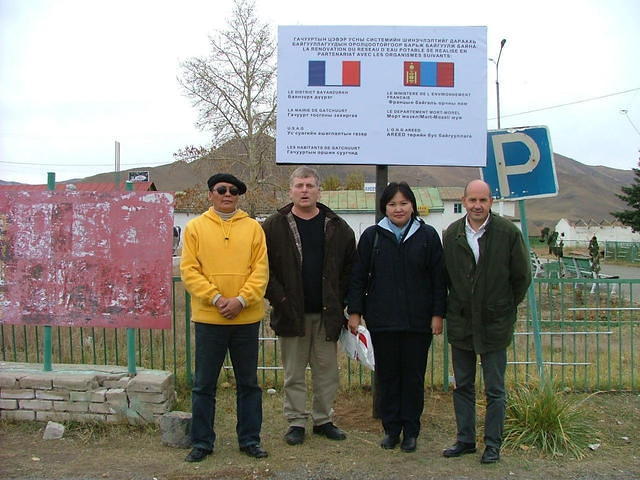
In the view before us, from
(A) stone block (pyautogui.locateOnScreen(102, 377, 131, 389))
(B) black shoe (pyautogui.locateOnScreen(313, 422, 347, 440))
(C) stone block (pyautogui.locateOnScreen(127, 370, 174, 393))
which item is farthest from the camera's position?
(A) stone block (pyautogui.locateOnScreen(102, 377, 131, 389))

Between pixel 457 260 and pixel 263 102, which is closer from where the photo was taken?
pixel 457 260

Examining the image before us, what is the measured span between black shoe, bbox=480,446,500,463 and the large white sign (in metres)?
2.20

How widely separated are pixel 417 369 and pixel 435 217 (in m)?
36.1

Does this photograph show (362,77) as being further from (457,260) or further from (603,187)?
(603,187)

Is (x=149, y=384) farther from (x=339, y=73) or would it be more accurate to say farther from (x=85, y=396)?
(x=339, y=73)

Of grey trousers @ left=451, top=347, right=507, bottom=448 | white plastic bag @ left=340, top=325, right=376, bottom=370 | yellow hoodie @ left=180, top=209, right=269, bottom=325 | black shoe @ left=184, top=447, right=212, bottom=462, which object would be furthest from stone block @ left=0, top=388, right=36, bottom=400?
grey trousers @ left=451, top=347, right=507, bottom=448

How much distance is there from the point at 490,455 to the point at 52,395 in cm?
345

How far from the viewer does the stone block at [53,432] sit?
15.1 ft

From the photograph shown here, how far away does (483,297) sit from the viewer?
3973 mm

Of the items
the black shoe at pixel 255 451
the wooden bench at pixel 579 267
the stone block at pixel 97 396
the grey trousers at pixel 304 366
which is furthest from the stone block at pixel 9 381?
the wooden bench at pixel 579 267

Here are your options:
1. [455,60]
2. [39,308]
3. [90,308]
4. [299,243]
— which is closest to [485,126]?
[455,60]

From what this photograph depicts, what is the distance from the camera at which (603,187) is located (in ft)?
629

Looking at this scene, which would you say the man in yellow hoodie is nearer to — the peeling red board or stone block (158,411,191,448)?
stone block (158,411,191,448)

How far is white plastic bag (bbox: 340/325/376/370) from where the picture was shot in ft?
13.6
